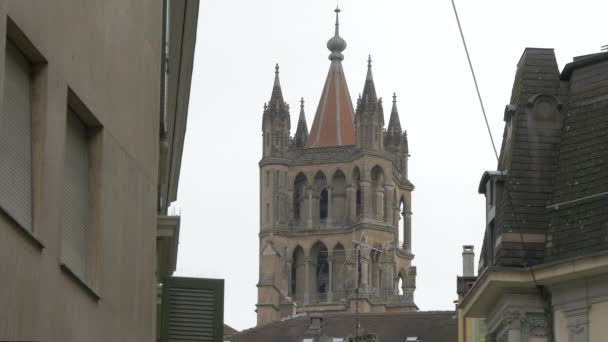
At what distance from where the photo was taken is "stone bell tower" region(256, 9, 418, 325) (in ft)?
398

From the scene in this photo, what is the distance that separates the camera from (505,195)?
21859 mm

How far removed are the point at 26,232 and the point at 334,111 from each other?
122547mm

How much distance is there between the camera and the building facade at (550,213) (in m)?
20.2

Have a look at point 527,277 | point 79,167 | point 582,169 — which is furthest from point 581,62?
point 79,167

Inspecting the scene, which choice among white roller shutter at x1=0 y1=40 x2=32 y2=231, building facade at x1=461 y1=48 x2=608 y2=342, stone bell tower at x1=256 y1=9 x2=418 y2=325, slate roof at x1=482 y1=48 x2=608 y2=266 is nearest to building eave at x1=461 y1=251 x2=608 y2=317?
building facade at x1=461 y1=48 x2=608 y2=342

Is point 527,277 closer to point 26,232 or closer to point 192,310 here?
point 192,310

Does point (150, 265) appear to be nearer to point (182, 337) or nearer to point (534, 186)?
point (182, 337)

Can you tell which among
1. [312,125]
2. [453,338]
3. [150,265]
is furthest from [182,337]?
[312,125]

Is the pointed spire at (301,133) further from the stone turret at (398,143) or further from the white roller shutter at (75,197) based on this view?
the white roller shutter at (75,197)

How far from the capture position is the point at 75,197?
1041cm

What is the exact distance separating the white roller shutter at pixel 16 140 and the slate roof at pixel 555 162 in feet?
39.1

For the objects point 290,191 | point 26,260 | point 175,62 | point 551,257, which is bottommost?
point 26,260

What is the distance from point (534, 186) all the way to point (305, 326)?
166 ft

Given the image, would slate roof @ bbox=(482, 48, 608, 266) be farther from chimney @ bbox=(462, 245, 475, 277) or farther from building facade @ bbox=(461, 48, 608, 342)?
chimney @ bbox=(462, 245, 475, 277)
